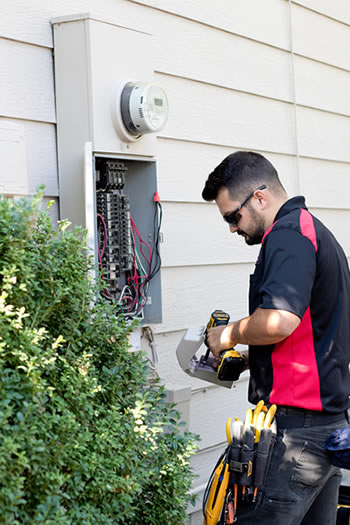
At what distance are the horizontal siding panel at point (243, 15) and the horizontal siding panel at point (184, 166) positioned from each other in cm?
71

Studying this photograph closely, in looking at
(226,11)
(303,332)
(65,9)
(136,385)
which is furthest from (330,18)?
(136,385)

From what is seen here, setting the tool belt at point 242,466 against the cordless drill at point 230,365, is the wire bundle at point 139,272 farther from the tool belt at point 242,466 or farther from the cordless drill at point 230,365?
the tool belt at point 242,466

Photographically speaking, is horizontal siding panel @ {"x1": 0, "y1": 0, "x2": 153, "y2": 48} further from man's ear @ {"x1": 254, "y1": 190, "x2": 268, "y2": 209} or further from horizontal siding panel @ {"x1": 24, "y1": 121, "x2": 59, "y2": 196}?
man's ear @ {"x1": 254, "y1": 190, "x2": 268, "y2": 209}

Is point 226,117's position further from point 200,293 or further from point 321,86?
point 321,86

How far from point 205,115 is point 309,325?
1.88 metres

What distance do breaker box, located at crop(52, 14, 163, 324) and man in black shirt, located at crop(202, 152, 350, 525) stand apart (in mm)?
659

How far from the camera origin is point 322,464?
8.82ft

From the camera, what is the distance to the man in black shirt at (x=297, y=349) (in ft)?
8.46

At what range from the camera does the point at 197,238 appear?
416 cm

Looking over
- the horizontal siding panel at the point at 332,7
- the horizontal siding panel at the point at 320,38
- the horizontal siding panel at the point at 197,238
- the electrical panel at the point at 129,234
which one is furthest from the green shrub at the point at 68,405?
the horizontal siding panel at the point at 332,7

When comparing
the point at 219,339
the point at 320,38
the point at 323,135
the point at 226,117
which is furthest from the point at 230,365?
the point at 320,38

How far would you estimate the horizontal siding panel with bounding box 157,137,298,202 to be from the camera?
12.8ft

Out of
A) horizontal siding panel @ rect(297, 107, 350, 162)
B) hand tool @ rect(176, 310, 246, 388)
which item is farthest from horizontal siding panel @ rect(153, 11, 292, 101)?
hand tool @ rect(176, 310, 246, 388)

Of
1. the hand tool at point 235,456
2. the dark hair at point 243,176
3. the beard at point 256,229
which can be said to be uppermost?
the dark hair at point 243,176
